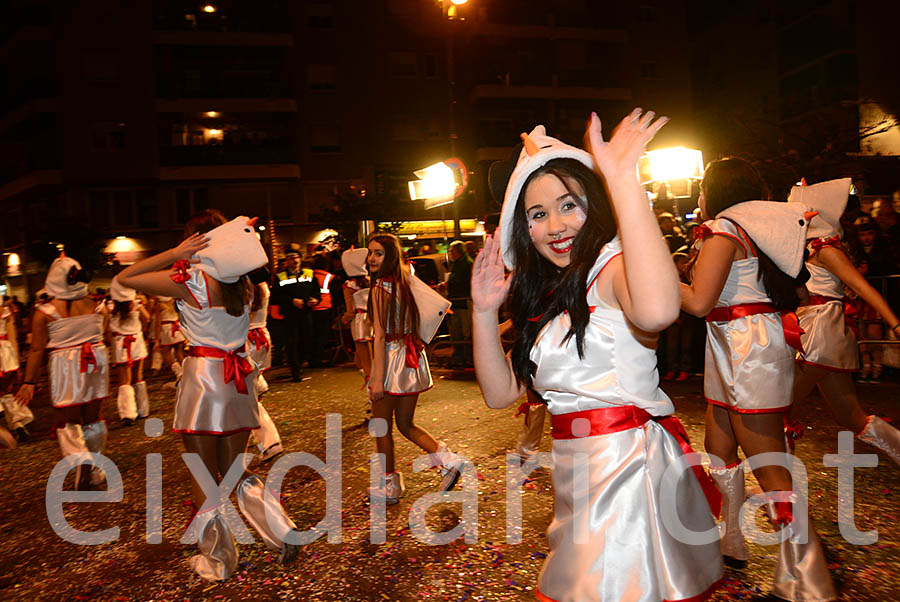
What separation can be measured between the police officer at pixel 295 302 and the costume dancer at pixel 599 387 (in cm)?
945

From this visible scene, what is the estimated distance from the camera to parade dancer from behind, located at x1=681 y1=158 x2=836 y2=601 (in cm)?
A: 294

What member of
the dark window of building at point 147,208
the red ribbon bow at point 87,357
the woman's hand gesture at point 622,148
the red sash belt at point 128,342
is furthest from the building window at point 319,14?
the woman's hand gesture at point 622,148

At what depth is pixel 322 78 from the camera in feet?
101

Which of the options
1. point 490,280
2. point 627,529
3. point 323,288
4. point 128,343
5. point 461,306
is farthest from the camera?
point 323,288

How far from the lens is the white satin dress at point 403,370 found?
15.6 ft

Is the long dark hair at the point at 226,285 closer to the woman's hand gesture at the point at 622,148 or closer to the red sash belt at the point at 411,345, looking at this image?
the red sash belt at the point at 411,345

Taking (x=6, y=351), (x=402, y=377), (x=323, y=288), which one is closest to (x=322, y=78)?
(x=323, y=288)

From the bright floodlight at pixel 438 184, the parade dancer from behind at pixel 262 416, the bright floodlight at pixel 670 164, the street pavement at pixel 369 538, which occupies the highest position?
the bright floodlight at pixel 438 184

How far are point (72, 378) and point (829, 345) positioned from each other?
6.26 meters

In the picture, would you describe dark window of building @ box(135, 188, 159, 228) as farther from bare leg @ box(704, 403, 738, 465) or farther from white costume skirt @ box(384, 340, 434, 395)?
bare leg @ box(704, 403, 738, 465)

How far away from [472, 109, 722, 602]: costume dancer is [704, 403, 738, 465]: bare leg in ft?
5.45

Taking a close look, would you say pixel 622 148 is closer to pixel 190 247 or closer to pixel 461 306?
pixel 190 247

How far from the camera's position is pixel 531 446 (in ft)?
18.0

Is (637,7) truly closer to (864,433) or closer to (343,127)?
(343,127)
